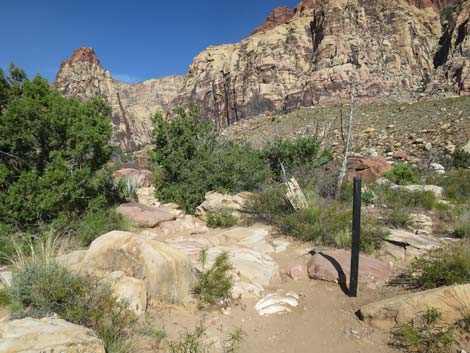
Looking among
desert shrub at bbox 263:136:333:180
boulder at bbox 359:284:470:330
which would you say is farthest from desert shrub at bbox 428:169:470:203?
boulder at bbox 359:284:470:330

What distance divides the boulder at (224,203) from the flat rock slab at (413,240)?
3.36m

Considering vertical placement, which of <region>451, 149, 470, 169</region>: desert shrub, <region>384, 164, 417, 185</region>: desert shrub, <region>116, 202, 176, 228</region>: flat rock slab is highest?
<region>116, 202, 176, 228</region>: flat rock slab

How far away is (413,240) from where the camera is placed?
4.91m

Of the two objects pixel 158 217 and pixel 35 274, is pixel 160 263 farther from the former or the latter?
pixel 158 217

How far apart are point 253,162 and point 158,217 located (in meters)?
3.84

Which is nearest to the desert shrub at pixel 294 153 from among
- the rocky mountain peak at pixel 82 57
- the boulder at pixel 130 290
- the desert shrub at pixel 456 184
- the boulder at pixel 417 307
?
the desert shrub at pixel 456 184

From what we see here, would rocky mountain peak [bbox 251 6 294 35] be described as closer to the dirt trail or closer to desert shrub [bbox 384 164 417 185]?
desert shrub [bbox 384 164 417 185]

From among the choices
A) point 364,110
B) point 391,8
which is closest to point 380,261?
point 364,110

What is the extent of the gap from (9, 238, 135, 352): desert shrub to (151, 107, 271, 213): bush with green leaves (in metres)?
5.21

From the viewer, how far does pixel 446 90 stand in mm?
36500

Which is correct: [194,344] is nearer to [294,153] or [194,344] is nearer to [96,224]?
[96,224]

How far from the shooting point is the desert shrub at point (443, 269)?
3.34 meters

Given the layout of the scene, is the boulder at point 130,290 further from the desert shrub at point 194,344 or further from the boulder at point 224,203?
the boulder at point 224,203

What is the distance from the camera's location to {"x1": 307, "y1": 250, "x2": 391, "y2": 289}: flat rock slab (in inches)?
156
